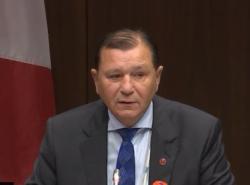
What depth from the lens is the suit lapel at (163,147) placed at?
1.94 metres

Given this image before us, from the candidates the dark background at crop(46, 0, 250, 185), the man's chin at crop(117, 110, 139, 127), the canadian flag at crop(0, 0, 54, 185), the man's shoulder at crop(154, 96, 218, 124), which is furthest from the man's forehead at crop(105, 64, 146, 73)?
the dark background at crop(46, 0, 250, 185)

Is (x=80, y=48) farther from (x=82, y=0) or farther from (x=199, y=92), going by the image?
(x=199, y=92)

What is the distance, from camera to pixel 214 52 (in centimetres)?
331

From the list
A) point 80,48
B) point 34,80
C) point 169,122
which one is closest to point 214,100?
point 80,48

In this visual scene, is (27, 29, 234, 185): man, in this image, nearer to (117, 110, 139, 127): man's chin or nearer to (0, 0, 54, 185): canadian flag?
(117, 110, 139, 127): man's chin

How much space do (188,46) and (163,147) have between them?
142cm

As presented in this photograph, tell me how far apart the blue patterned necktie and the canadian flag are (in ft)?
3.21

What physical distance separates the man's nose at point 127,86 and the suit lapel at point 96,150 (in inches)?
8.7

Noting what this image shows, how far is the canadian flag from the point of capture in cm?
284

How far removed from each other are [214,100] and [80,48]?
2.63 feet

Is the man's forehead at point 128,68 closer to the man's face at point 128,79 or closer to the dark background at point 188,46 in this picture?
the man's face at point 128,79

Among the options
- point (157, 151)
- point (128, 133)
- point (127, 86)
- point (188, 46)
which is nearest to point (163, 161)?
point (157, 151)

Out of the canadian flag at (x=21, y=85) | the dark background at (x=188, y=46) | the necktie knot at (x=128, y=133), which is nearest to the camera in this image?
the necktie knot at (x=128, y=133)

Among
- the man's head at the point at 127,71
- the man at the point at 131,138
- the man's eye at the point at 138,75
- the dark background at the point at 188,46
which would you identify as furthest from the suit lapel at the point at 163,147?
the dark background at the point at 188,46
